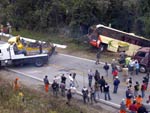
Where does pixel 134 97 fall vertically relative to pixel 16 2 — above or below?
below

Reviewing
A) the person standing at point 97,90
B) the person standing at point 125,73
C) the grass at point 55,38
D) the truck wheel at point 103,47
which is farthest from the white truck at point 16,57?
the person standing at point 97,90

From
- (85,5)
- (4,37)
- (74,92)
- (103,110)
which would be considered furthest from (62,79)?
(4,37)

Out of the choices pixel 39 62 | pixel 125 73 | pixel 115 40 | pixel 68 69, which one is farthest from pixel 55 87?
pixel 115 40

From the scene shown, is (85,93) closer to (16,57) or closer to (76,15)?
(16,57)

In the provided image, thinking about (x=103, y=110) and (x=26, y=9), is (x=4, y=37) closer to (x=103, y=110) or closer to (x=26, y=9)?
(x=26, y=9)

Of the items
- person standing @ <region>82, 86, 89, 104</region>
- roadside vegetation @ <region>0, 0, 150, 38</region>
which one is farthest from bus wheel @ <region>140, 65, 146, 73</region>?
person standing @ <region>82, 86, 89, 104</region>

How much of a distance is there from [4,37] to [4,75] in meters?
12.8

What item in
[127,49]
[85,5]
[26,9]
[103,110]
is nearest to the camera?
[103,110]

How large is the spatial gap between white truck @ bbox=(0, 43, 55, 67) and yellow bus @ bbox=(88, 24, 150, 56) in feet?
19.3

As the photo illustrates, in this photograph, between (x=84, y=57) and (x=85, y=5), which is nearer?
(x=84, y=57)

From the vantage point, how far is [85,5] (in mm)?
37750

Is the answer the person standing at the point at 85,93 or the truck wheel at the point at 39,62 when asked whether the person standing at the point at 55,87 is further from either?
the truck wheel at the point at 39,62

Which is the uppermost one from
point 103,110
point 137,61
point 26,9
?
point 26,9

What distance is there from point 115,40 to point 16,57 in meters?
9.28
